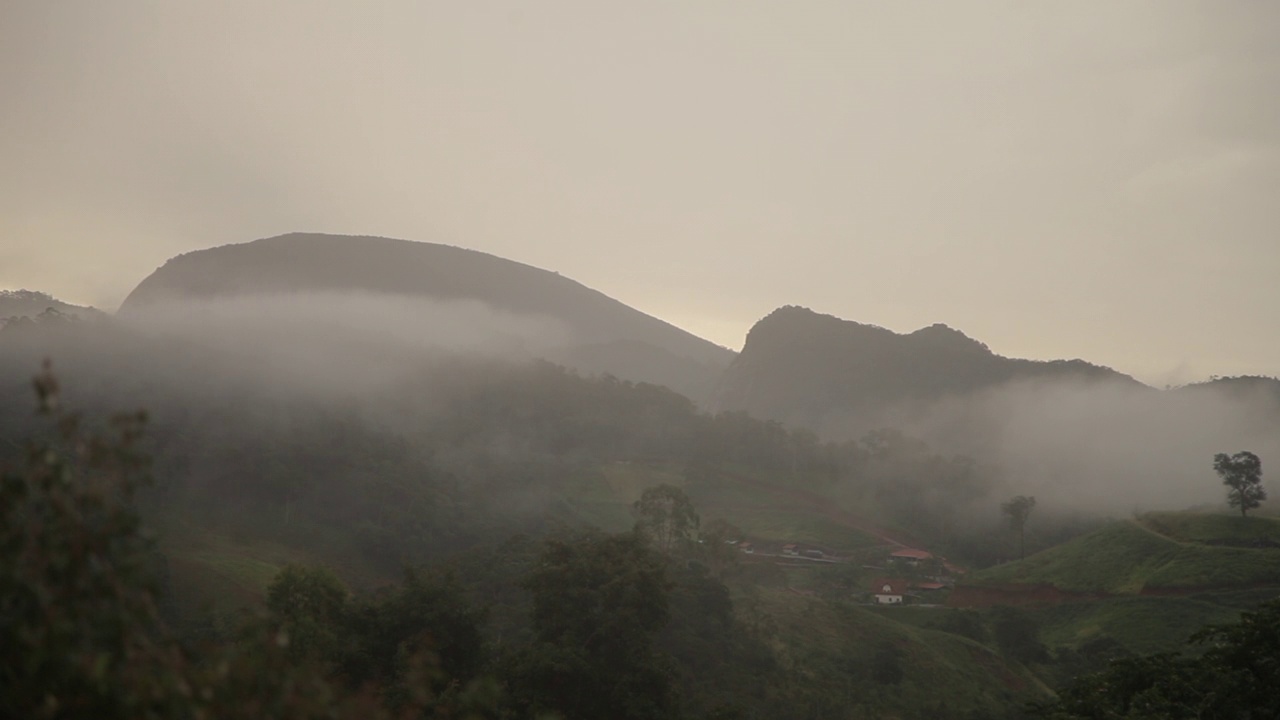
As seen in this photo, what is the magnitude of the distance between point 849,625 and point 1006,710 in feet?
39.9

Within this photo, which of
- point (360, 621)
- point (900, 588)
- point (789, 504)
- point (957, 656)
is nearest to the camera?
point (360, 621)

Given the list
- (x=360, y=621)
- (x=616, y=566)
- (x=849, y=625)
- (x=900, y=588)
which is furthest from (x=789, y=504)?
(x=360, y=621)

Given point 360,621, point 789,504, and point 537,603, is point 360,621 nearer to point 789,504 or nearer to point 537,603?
point 537,603

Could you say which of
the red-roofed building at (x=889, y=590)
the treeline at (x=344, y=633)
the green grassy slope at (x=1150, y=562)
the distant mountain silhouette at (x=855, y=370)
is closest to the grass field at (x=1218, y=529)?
the green grassy slope at (x=1150, y=562)

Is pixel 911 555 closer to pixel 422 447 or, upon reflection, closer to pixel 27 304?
pixel 422 447

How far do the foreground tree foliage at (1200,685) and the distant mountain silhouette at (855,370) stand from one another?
145 meters

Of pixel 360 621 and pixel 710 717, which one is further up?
pixel 360 621

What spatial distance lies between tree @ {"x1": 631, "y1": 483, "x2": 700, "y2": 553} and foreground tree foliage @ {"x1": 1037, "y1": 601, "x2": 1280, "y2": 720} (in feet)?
121

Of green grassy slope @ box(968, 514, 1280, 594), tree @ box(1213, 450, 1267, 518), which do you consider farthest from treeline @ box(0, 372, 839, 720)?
tree @ box(1213, 450, 1267, 518)

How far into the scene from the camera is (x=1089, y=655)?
53.4m

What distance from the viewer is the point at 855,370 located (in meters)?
175

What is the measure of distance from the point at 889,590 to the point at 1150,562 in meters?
20.1

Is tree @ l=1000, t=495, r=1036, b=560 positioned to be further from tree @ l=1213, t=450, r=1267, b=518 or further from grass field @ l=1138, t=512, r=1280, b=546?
tree @ l=1213, t=450, r=1267, b=518

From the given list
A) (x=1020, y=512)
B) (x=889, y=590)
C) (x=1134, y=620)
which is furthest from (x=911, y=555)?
(x=1134, y=620)
